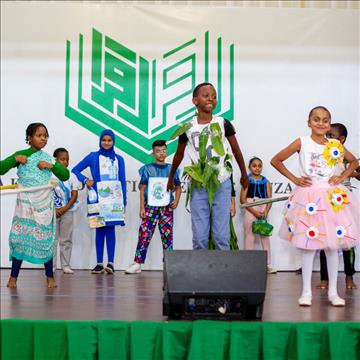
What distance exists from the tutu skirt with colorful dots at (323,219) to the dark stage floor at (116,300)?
1.36ft

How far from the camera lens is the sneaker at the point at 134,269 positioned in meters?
6.63

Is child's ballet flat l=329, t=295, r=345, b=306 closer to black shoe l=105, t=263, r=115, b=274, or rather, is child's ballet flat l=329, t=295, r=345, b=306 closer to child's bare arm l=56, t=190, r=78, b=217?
black shoe l=105, t=263, r=115, b=274

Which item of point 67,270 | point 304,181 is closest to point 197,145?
point 304,181

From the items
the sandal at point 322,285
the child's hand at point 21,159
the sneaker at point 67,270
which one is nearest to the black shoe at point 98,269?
the sneaker at point 67,270

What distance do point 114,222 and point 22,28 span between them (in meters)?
2.55

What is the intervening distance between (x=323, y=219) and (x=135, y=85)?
3756mm

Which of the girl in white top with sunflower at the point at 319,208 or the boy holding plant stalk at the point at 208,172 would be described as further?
the boy holding plant stalk at the point at 208,172

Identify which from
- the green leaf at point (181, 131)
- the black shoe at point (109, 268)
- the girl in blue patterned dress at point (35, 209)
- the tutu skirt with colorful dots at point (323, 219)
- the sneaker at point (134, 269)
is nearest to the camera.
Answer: the tutu skirt with colorful dots at point (323, 219)

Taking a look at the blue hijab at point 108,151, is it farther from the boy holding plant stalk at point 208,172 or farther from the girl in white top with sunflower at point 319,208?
the girl in white top with sunflower at point 319,208

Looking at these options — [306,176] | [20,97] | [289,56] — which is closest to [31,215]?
[306,176]

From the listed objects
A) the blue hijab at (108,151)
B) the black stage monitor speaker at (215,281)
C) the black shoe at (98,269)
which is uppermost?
the blue hijab at (108,151)

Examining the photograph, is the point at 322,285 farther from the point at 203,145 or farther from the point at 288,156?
the point at 203,145

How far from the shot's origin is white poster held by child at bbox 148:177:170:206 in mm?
6594

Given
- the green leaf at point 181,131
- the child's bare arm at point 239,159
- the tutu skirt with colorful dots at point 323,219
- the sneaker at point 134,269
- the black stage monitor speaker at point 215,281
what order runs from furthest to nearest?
the sneaker at point 134,269, the child's bare arm at point 239,159, the green leaf at point 181,131, the tutu skirt with colorful dots at point 323,219, the black stage monitor speaker at point 215,281
